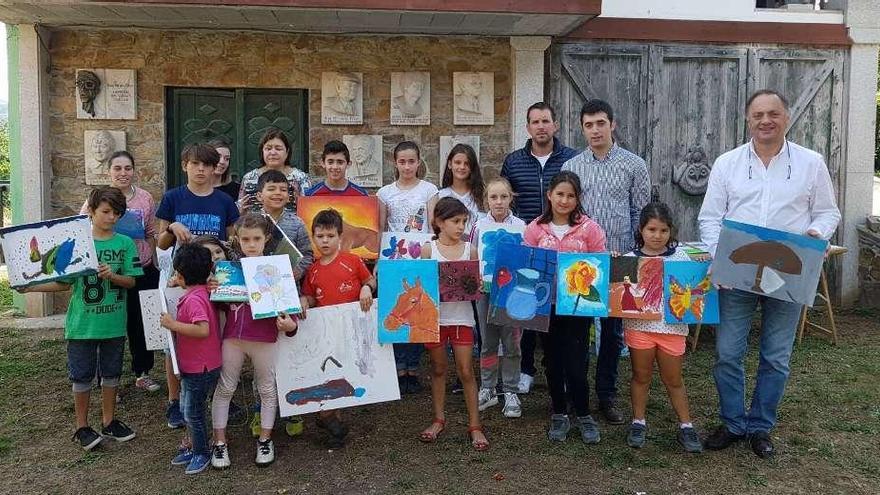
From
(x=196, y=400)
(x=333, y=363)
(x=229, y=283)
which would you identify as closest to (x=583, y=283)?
(x=333, y=363)

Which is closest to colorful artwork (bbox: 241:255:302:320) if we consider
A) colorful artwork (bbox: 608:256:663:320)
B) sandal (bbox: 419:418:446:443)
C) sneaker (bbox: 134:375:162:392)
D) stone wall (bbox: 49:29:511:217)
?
sandal (bbox: 419:418:446:443)

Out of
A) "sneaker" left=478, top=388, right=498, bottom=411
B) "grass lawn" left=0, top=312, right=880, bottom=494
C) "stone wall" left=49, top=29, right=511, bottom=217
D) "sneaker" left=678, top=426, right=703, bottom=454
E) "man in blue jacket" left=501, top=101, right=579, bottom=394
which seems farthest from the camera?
"stone wall" left=49, top=29, right=511, bottom=217

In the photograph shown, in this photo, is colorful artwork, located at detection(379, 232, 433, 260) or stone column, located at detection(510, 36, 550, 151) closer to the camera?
colorful artwork, located at detection(379, 232, 433, 260)

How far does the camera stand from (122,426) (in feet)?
12.4

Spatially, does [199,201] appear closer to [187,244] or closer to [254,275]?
[187,244]

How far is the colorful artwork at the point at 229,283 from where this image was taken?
3291mm

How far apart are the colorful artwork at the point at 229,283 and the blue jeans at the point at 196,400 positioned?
384 millimetres

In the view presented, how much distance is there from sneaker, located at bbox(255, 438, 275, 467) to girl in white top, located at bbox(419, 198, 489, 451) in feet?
2.78

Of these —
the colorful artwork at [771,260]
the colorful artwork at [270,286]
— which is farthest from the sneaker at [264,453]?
the colorful artwork at [771,260]

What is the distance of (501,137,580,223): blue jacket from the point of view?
439cm

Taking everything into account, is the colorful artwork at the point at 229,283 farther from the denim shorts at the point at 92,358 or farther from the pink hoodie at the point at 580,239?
the pink hoodie at the point at 580,239

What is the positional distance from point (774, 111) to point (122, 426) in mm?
4034

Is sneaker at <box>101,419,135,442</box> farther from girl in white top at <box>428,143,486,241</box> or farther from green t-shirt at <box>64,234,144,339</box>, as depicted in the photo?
girl in white top at <box>428,143,486,241</box>

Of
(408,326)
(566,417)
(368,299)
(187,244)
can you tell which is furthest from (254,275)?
(566,417)
